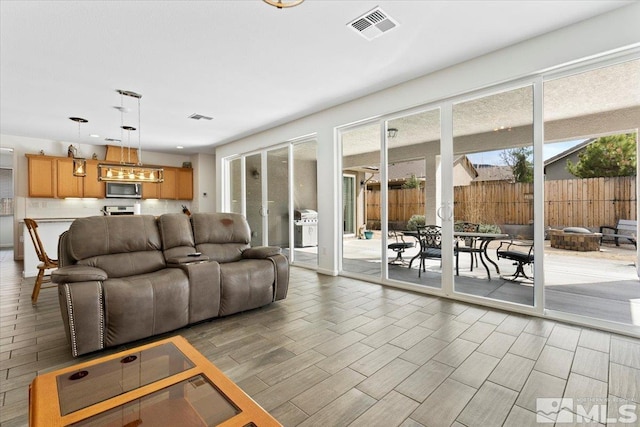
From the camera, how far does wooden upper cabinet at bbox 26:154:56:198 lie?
6371 millimetres

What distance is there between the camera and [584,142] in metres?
5.21

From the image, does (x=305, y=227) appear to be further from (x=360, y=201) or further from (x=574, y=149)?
(x=574, y=149)

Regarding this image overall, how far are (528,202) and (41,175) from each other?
28.9ft

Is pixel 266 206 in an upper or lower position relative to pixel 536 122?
lower

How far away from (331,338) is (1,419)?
2001mm

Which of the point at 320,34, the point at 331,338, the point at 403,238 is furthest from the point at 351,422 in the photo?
the point at 403,238

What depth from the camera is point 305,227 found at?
6.32m

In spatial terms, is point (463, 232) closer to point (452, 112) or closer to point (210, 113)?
point (452, 112)

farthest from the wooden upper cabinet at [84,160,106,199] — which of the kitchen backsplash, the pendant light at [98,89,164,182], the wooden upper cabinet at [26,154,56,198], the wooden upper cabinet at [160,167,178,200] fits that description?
the pendant light at [98,89,164,182]

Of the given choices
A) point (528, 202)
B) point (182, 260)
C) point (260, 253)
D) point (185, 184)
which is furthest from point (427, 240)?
point (185, 184)

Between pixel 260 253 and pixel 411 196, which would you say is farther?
pixel 411 196

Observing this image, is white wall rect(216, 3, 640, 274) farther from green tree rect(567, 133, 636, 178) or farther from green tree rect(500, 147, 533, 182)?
green tree rect(567, 133, 636, 178)

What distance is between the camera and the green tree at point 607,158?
5.00 m

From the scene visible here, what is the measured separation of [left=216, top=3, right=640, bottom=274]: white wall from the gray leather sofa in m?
1.71
